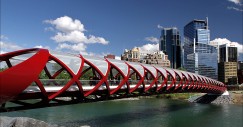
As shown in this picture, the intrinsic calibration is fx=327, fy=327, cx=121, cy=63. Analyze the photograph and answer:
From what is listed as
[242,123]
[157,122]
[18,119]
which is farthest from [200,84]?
[18,119]

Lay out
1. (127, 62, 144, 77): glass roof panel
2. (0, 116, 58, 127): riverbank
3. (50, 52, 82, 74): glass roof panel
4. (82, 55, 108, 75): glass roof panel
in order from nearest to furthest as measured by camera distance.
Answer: (50, 52, 82, 74): glass roof panel
(82, 55, 108, 75): glass roof panel
(0, 116, 58, 127): riverbank
(127, 62, 144, 77): glass roof panel

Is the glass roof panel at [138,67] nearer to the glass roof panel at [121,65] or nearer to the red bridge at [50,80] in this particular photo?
the red bridge at [50,80]

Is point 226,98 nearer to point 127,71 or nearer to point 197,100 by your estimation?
point 197,100

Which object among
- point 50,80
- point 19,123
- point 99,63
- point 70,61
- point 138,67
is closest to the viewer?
point 50,80

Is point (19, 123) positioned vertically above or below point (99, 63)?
below

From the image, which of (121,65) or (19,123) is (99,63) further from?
(19,123)

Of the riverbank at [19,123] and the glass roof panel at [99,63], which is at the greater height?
the glass roof panel at [99,63]

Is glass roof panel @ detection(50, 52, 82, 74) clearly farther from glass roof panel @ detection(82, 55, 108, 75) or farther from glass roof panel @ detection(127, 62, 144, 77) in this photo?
glass roof panel @ detection(127, 62, 144, 77)

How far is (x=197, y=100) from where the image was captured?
10662 centimetres

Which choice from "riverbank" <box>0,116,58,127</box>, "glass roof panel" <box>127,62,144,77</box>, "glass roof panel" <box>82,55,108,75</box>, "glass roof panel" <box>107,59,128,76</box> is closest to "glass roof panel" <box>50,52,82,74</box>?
"glass roof panel" <box>82,55,108,75</box>

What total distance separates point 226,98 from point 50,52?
86302 millimetres

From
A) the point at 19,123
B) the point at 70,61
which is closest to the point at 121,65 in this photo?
the point at 70,61

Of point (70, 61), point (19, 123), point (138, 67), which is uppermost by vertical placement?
point (70, 61)

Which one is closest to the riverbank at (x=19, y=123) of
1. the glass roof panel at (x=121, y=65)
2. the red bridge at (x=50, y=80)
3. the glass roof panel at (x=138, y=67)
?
the red bridge at (x=50, y=80)
